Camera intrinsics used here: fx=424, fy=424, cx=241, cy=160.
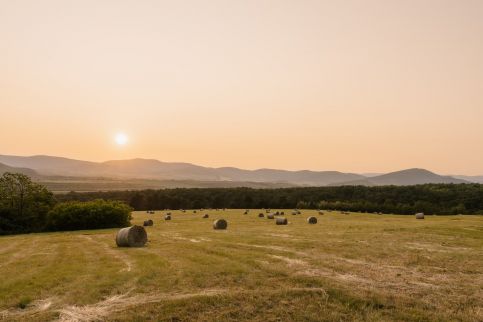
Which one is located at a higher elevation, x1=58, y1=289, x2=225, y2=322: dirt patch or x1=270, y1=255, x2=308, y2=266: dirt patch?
x1=270, y1=255, x2=308, y2=266: dirt patch

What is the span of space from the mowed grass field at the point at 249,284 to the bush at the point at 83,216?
23859 mm

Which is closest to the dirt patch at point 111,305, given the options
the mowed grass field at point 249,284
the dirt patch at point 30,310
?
the mowed grass field at point 249,284

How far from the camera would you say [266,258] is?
1986 cm

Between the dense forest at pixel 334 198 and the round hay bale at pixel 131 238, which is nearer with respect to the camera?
the round hay bale at pixel 131 238

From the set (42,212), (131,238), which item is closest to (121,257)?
(131,238)

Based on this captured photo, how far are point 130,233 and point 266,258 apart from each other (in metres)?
10.1

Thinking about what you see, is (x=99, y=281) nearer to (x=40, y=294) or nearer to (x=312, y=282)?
(x=40, y=294)

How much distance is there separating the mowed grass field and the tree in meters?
27.6

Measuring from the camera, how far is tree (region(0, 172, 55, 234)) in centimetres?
4881

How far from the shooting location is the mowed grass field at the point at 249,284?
12.4 m

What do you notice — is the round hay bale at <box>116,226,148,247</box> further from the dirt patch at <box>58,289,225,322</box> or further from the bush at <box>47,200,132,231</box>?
the bush at <box>47,200,132,231</box>

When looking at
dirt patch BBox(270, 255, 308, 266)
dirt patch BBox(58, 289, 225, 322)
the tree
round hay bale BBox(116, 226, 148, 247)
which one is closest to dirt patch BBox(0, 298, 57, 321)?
dirt patch BBox(58, 289, 225, 322)

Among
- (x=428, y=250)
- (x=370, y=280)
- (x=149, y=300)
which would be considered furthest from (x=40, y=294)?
(x=428, y=250)

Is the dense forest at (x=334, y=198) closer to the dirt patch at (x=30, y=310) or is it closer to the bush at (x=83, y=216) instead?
the bush at (x=83, y=216)
